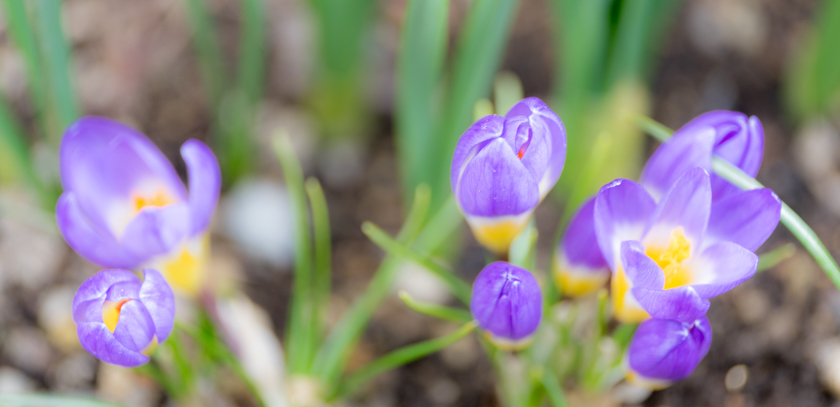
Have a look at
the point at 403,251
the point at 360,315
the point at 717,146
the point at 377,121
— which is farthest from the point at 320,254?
the point at 717,146

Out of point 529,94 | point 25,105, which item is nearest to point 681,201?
point 529,94

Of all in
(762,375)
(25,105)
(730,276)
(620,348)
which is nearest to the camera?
(730,276)

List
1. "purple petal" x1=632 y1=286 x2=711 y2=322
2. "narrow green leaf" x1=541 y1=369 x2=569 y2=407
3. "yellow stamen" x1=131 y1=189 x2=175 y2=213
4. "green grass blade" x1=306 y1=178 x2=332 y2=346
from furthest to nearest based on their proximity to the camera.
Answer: "green grass blade" x1=306 y1=178 x2=332 y2=346 < "yellow stamen" x1=131 y1=189 x2=175 y2=213 < "narrow green leaf" x1=541 y1=369 x2=569 y2=407 < "purple petal" x1=632 y1=286 x2=711 y2=322

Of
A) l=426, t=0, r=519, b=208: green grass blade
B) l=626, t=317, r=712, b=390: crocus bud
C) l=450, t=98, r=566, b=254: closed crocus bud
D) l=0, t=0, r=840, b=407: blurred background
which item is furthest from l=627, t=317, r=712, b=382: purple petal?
l=426, t=0, r=519, b=208: green grass blade

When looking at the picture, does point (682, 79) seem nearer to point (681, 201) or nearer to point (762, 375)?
point (762, 375)

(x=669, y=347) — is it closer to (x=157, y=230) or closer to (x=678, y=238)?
(x=678, y=238)

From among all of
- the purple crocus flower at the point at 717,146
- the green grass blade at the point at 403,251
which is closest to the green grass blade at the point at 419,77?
the green grass blade at the point at 403,251

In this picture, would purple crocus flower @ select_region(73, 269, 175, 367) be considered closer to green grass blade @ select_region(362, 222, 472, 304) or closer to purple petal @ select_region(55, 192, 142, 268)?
purple petal @ select_region(55, 192, 142, 268)
